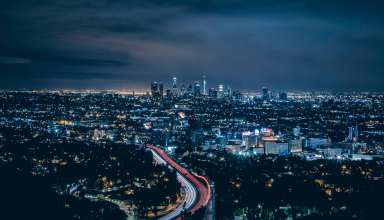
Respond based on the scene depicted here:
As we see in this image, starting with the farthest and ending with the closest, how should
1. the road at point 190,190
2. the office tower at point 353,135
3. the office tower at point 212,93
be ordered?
the office tower at point 212,93
the office tower at point 353,135
the road at point 190,190

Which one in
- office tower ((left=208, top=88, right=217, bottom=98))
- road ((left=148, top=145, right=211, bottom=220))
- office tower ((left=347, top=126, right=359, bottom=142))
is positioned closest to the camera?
road ((left=148, top=145, right=211, bottom=220))

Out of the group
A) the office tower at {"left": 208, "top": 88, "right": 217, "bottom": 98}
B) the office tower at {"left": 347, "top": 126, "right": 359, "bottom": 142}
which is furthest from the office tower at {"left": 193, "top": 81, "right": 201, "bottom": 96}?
the office tower at {"left": 347, "top": 126, "right": 359, "bottom": 142}

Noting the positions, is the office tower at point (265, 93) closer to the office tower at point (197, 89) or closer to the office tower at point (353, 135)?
the office tower at point (197, 89)

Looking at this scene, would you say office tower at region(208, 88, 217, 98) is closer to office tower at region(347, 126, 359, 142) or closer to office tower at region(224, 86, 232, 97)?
office tower at region(224, 86, 232, 97)

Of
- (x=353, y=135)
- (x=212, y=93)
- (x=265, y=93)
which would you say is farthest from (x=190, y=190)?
(x=265, y=93)

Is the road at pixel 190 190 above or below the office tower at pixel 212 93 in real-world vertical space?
below

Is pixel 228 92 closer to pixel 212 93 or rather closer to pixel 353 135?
pixel 212 93

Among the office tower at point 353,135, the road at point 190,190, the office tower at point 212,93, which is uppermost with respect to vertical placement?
the office tower at point 212,93

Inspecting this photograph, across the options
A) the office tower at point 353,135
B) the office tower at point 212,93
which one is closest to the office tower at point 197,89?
the office tower at point 212,93

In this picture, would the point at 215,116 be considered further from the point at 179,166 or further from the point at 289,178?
the point at 289,178
